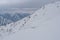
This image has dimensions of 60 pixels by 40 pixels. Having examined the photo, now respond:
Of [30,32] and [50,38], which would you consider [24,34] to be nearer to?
[30,32]

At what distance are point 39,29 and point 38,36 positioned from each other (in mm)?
426

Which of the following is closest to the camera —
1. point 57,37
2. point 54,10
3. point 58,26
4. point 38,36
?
point 57,37

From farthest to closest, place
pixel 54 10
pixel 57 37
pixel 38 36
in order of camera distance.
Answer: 1. pixel 54 10
2. pixel 38 36
3. pixel 57 37

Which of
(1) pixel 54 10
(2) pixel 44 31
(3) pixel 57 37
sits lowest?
(3) pixel 57 37

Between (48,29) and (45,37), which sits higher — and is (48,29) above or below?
above

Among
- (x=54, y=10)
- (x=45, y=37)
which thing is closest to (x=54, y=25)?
(x=45, y=37)

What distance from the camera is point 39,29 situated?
4.67m

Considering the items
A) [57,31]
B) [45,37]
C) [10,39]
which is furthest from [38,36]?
[10,39]

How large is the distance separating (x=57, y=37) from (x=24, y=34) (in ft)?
3.51

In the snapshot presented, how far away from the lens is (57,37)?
400 centimetres

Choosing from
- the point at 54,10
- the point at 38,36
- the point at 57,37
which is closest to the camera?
the point at 57,37

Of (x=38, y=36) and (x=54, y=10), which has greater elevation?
(x=54, y=10)

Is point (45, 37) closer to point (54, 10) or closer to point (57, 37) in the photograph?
point (57, 37)

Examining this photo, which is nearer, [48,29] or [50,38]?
[50,38]
